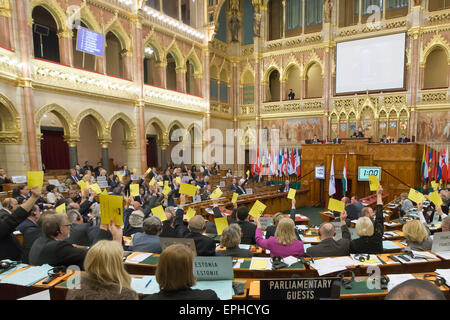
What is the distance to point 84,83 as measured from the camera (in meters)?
12.6

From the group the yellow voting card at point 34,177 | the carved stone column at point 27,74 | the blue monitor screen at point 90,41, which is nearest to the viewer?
the yellow voting card at point 34,177

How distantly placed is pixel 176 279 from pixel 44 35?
1729 centimetres

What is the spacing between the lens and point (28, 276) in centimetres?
310

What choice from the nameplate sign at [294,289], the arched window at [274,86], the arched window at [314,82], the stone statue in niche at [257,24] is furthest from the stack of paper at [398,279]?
the arched window at [274,86]

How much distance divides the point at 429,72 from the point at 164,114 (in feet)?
53.2

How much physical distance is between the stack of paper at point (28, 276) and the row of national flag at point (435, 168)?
15.1 meters

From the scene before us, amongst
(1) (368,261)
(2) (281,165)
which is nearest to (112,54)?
(2) (281,165)

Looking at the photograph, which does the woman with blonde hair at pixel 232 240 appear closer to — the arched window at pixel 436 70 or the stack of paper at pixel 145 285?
the stack of paper at pixel 145 285

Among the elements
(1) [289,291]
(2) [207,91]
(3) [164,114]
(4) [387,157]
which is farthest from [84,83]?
(4) [387,157]

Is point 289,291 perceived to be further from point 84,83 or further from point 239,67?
point 239,67

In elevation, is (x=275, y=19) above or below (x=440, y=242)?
above

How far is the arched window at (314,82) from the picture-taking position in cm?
2073

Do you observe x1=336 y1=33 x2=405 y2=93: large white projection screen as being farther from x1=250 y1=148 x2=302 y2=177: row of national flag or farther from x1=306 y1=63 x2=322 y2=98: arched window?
x1=250 y1=148 x2=302 y2=177: row of national flag

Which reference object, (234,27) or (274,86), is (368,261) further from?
(234,27)
